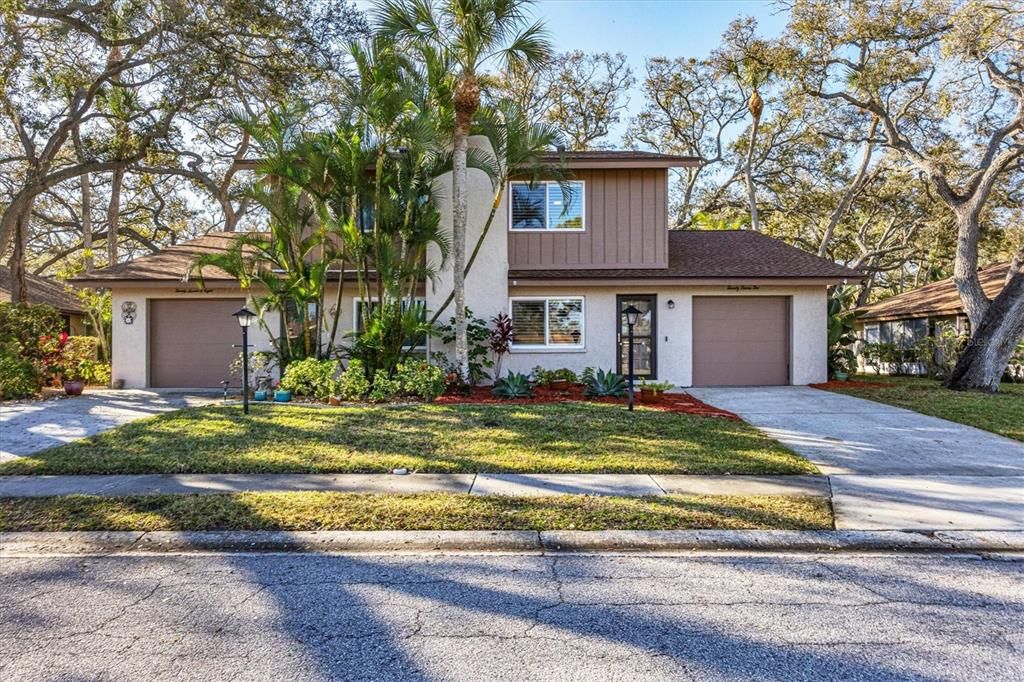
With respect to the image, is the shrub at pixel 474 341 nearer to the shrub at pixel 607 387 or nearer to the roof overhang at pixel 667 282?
the roof overhang at pixel 667 282

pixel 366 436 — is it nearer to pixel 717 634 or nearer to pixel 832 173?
pixel 717 634

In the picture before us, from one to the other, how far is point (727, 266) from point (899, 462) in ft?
24.3

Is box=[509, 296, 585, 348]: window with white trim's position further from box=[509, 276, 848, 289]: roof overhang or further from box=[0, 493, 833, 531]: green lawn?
box=[0, 493, 833, 531]: green lawn

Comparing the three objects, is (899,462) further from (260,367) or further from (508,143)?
(260,367)

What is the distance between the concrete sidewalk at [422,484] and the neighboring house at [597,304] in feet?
23.1

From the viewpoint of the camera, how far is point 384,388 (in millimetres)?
10766

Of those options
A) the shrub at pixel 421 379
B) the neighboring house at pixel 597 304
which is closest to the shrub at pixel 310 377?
the shrub at pixel 421 379

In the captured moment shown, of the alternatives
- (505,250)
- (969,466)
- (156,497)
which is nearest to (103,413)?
(156,497)

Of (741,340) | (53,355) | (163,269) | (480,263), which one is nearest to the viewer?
(53,355)

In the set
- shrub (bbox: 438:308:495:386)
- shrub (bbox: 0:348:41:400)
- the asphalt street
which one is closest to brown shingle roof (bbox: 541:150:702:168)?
shrub (bbox: 438:308:495:386)

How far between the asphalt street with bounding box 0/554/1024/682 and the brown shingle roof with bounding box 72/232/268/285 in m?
9.88

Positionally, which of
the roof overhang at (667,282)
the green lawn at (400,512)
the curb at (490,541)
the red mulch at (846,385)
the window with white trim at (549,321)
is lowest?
the curb at (490,541)

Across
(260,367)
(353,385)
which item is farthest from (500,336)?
(260,367)

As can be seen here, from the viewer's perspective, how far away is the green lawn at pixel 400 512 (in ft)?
15.3
